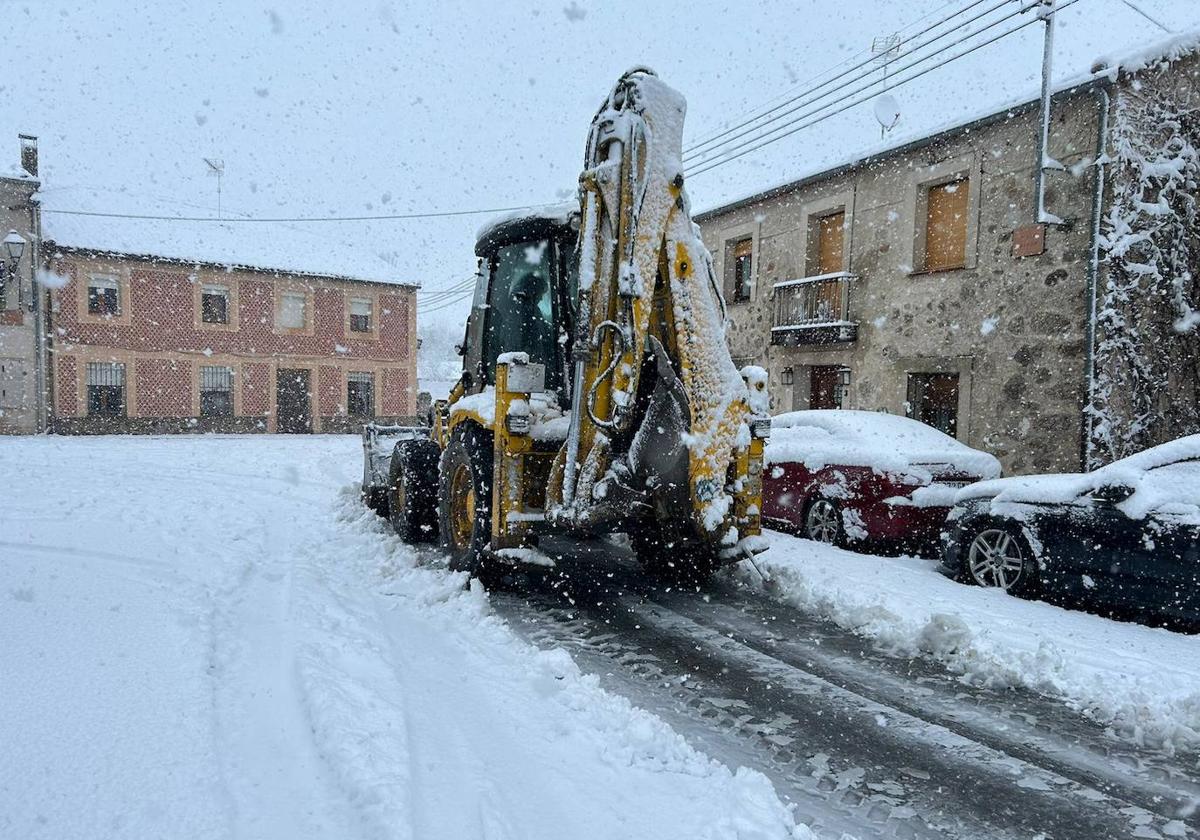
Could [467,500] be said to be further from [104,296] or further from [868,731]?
[104,296]

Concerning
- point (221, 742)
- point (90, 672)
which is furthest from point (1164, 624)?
point (90, 672)

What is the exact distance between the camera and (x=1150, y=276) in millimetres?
9242

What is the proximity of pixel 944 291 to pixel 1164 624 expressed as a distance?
7459 mm

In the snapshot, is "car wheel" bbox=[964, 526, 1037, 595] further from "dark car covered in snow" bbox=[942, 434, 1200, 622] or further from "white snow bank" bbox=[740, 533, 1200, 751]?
"white snow bank" bbox=[740, 533, 1200, 751]

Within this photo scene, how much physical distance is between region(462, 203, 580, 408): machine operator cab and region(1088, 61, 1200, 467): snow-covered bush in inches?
294

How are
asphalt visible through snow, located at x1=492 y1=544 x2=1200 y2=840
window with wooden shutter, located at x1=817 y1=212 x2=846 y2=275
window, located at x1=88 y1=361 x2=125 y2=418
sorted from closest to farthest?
asphalt visible through snow, located at x1=492 y1=544 x2=1200 y2=840, window with wooden shutter, located at x1=817 y1=212 x2=846 y2=275, window, located at x1=88 y1=361 x2=125 y2=418

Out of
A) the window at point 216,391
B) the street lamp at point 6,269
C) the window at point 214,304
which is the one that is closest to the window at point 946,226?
the window at point 216,391

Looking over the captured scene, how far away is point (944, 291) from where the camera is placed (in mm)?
11406

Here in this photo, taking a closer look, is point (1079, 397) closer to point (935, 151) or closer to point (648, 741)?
point (935, 151)

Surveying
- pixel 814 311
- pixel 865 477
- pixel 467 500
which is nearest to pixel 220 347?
pixel 814 311

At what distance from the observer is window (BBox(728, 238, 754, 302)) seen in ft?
53.1

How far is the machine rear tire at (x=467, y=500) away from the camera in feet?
18.1

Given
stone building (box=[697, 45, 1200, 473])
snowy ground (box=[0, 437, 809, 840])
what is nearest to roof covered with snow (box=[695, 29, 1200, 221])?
stone building (box=[697, 45, 1200, 473])

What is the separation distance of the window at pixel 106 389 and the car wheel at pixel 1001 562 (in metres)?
27.9
